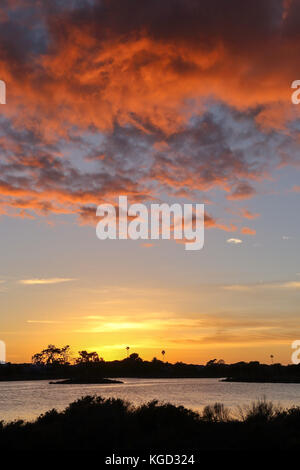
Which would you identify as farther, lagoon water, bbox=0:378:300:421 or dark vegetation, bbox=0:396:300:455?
lagoon water, bbox=0:378:300:421

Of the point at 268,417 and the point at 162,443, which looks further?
the point at 268,417

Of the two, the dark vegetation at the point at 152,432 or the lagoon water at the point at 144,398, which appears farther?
the lagoon water at the point at 144,398

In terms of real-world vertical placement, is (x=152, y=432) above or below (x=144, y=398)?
above

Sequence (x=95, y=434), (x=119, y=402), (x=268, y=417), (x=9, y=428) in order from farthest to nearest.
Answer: (x=119, y=402) < (x=268, y=417) < (x=9, y=428) < (x=95, y=434)

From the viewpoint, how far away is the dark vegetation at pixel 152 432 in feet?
69.1

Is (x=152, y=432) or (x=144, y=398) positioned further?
(x=144, y=398)

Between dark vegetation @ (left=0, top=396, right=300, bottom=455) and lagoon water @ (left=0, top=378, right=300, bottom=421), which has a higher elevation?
dark vegetation @ (left=0, top=396, right=300, bottom=455)

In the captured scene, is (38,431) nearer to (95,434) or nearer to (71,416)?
(95,434)

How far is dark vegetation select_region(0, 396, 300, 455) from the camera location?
21.1 metres

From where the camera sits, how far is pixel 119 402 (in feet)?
105

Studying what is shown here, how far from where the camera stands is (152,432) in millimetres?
24984

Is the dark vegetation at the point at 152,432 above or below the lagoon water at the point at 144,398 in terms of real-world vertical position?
above
